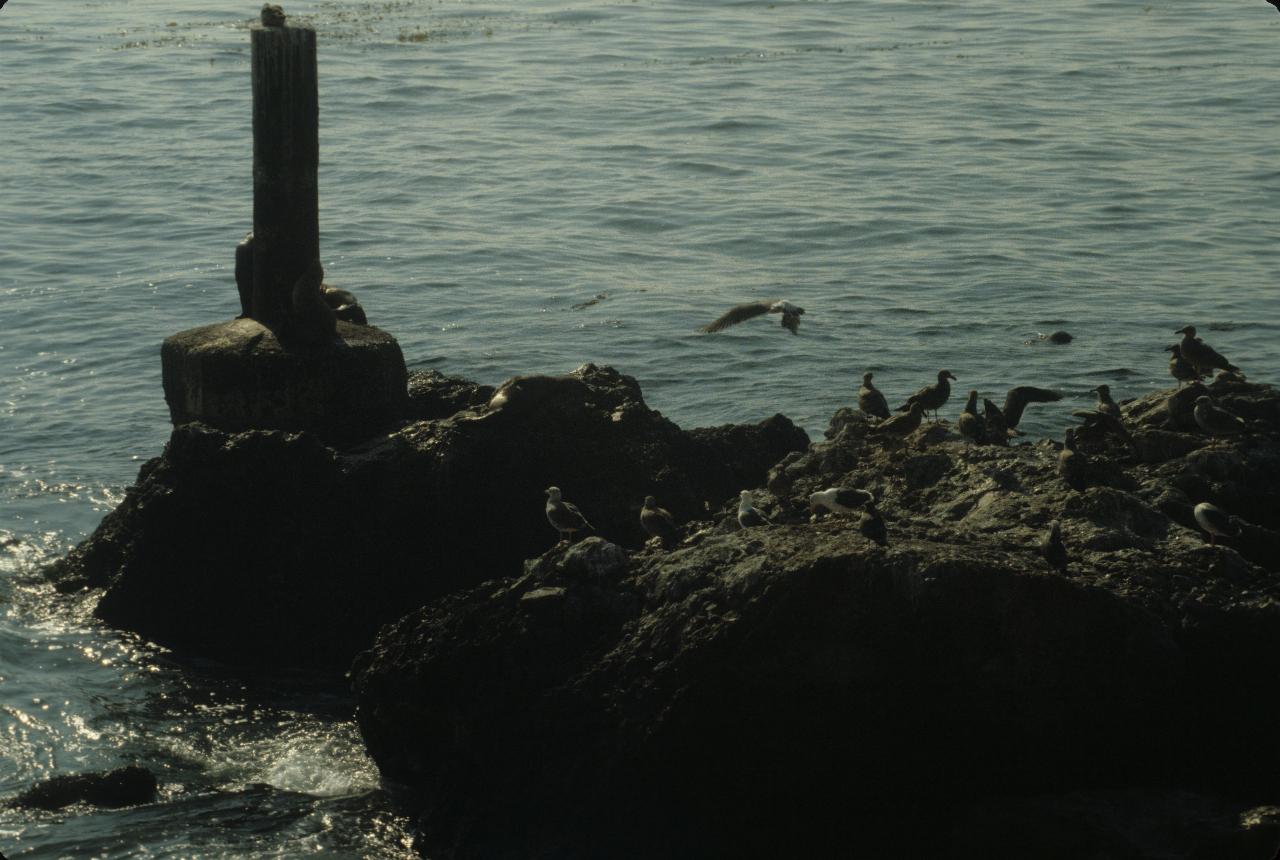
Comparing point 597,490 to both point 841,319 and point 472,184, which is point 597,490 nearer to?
point 841,319

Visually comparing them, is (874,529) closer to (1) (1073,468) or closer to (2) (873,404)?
(1) (1073,468)

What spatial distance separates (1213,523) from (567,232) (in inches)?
762

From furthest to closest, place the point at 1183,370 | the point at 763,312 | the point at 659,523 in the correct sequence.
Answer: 1. the point at 763,312
2. the point at 1183,370
3. the point at 659,523

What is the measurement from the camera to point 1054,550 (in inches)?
392

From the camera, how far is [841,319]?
24328mm

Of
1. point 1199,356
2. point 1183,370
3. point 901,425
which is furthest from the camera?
point 1199,356

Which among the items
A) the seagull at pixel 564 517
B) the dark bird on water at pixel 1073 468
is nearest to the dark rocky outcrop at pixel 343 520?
the seagull at pixel 564 517

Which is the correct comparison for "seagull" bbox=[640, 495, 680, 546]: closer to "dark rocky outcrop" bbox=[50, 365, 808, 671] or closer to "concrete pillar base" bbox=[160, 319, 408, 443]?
"dark rocky outcrop" bbox=[50, 365, 808, 671]

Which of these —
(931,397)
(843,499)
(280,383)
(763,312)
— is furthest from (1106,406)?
(280,383)

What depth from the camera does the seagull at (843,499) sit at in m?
11.1

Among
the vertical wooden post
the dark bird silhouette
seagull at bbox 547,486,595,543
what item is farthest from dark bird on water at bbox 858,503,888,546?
the vertical wooden post

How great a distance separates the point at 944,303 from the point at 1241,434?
12756 mm

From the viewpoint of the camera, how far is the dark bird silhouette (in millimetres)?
13695

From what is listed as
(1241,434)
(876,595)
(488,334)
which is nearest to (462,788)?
(876,595)
